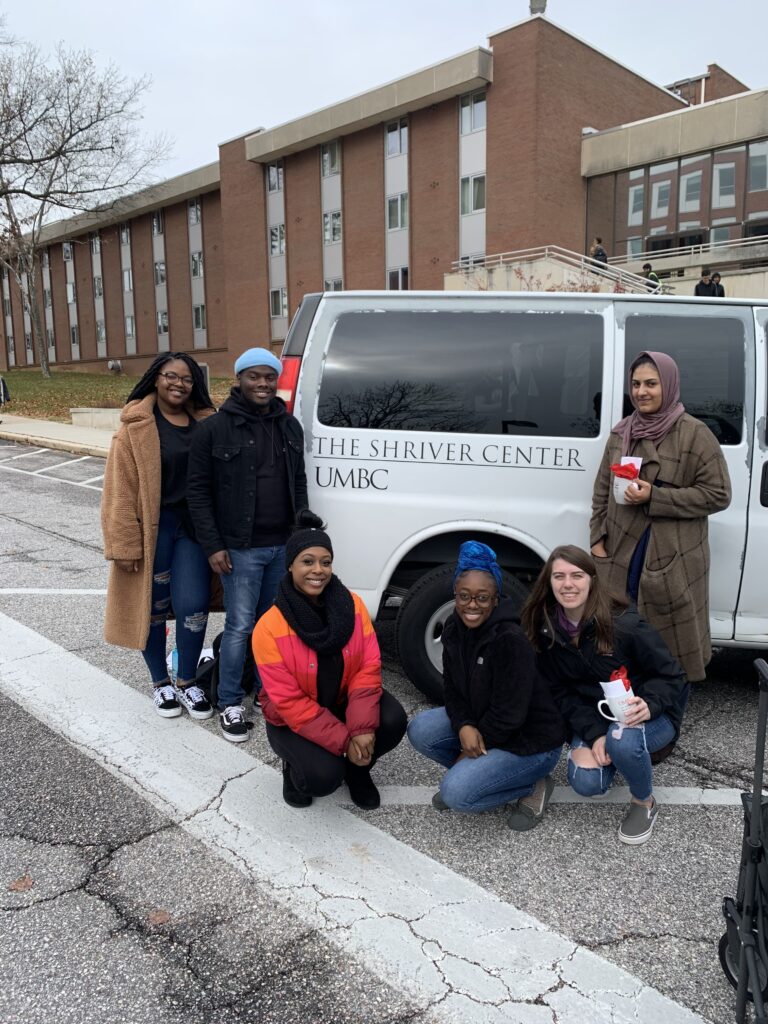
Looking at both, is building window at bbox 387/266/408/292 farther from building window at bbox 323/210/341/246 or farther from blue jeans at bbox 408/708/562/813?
blue jeans at bbox 408/708/562/813

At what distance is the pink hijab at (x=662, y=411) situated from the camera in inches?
132

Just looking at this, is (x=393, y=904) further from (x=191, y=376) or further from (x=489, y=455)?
(x=191, y=376)

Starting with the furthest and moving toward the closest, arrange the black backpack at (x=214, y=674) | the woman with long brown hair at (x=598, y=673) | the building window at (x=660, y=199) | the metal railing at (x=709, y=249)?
the building window at (x=660, y=199) < the metal railing at (x=709, y=249) < the black backpack at (x=214, y=674) < the woman with long brown hair at (x=598, y=673)

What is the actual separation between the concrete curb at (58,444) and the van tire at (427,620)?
11.2m

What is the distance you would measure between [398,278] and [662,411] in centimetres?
2866

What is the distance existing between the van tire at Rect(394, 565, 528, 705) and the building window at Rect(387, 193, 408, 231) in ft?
93.8

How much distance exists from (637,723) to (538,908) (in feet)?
2.38

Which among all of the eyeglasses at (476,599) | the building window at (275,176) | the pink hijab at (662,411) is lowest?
the eyeglasses at (476,599)

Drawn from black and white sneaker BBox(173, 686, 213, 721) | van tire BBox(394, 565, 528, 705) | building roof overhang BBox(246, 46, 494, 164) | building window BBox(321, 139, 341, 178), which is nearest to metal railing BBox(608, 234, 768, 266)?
building roof overhang BBox(246, 46, 494, 164)

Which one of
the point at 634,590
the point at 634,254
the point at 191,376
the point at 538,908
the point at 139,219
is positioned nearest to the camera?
the point at 538,908

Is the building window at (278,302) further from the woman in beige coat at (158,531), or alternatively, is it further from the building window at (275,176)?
the woman in beige coat at (158,531)

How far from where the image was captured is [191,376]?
3760mm

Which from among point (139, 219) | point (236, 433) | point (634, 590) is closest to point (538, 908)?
point (634, 590)

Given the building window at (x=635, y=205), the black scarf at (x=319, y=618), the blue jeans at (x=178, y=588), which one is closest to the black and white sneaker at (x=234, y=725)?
the blue jeans at (x=178, y=588)
